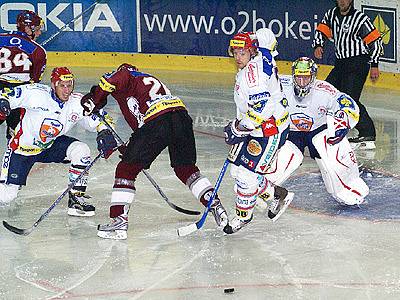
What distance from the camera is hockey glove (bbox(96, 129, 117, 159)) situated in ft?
21.5

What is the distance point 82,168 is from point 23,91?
0.57 meters

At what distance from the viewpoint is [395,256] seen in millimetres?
5988

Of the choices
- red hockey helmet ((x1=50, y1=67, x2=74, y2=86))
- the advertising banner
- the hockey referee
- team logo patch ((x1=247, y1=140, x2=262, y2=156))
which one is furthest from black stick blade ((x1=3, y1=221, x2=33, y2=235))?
the advertising banner

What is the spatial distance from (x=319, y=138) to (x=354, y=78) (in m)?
2.03

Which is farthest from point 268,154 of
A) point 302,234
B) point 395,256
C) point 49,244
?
point 49,244

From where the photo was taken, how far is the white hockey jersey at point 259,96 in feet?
20.1

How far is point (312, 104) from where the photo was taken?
702 cm

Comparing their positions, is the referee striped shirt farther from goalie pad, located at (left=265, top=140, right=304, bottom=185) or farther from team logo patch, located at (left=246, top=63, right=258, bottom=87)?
team logo patch, located at (left=246, top=63, right=258, bottom=87)

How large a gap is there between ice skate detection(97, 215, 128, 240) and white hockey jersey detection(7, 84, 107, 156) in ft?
2.07

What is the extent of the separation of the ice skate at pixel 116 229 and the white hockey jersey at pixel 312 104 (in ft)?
4.27

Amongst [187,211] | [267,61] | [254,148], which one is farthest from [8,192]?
[267,61]

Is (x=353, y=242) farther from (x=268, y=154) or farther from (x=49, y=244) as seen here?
(x=49, y=244)

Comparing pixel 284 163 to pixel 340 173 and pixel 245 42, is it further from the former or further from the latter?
pixel 245 42

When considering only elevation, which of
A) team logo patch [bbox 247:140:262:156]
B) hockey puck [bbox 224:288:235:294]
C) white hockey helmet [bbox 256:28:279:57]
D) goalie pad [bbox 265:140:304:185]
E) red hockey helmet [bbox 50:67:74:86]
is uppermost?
white hockey helmet [bbox 256:28:279:57]
